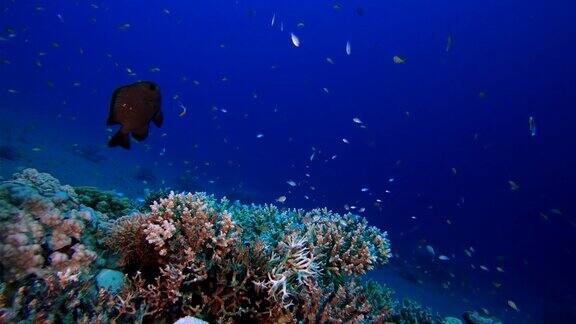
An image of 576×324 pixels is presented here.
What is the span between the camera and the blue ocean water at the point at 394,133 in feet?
94.6

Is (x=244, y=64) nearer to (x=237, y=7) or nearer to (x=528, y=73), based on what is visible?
(x=237, y=7)

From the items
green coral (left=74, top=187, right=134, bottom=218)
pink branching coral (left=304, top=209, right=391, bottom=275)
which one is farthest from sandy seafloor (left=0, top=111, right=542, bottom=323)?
pink branching coral (left=304, top=209, right=391, bottom=275)

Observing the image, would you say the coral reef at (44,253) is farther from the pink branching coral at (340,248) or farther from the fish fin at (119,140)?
the pink branching coral at (340,248)

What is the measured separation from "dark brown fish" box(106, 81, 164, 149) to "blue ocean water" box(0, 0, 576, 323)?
1180cm

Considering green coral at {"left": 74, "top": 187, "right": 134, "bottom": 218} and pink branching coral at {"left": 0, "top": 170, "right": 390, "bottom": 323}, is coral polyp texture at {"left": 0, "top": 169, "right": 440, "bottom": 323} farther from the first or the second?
green coral at {"left": 74, "top": 187, "right": 134, "bottom": 218}

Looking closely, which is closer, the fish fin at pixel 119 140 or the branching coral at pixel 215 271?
the branching coral at pixel 215 271

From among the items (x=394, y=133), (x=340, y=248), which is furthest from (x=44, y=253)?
(x=394, y=133)

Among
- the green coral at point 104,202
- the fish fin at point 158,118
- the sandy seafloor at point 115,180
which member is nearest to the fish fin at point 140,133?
the fish fin at point 158,118

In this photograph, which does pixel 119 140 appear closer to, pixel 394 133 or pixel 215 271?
pixel 215 271

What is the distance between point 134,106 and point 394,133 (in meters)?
109

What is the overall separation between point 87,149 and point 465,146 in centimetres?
8723

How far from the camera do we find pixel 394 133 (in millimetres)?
107125

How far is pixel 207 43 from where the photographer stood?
150m

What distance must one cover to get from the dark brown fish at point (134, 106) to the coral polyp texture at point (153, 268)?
1067 millimetres
